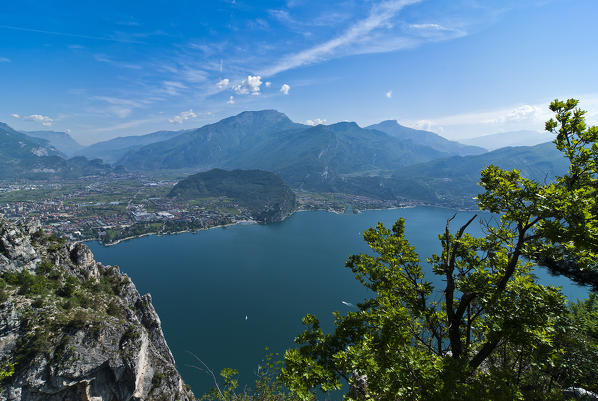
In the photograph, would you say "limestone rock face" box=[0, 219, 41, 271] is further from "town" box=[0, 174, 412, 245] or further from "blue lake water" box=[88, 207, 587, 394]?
"town" box=[0, 174, 412, 245]

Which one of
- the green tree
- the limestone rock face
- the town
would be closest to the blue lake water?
the town

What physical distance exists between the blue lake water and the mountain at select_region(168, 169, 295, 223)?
30.6m

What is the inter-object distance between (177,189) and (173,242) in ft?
332

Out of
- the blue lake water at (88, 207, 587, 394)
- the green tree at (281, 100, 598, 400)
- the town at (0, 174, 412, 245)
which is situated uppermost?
the green tree at (281, 100, 598, 400)

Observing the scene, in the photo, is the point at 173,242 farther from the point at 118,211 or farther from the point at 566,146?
the point at 566,146

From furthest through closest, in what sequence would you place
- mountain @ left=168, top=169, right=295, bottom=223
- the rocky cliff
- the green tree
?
1. mountain @ left=168, top=169, right=295, bottom=223
2. the rocky cliff
3. the green tree

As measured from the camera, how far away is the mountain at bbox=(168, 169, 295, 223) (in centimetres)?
13812

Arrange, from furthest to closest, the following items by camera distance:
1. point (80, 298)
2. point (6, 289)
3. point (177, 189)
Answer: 1. point (177, 189)
2. point (80, 298)
3. point (6, 289)

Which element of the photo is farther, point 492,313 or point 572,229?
point 492,313

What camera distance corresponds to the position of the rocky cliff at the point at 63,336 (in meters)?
19.0

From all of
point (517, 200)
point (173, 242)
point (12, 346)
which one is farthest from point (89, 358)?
point (173, 242)

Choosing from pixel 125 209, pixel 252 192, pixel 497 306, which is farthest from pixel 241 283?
pixel 252 192

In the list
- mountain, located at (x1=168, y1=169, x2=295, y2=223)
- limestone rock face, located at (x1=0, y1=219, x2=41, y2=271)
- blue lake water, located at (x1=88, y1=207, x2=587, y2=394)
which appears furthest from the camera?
mountain, located at (x1=168, y1=169, x2=295, y2=223)

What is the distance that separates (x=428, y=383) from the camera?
365cm
